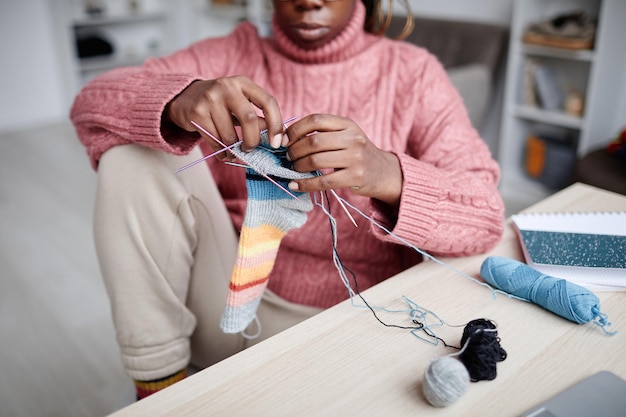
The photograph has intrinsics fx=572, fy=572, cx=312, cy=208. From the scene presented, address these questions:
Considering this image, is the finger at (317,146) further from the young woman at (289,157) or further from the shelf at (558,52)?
the shelf at (558,52)

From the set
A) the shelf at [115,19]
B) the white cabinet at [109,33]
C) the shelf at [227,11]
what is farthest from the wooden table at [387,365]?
the shelf at [115,19]

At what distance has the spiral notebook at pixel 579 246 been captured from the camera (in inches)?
30.8

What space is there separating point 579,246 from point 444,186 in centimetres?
22

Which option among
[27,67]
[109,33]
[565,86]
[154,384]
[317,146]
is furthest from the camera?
[109,33]

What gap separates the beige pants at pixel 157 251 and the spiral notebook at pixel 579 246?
505 millimetres

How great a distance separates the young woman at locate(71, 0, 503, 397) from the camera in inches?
29.7

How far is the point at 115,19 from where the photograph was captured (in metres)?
4.02

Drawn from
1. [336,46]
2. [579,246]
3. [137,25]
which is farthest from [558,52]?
[137,25]

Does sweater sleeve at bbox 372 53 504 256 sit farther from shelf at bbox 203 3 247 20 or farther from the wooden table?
shelf at bbox 203 3 247 20

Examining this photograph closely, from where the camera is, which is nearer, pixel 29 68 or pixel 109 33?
pixel 29 68

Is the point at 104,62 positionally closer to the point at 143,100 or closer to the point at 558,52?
the point at 558,52

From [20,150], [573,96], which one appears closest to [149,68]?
[573,96]

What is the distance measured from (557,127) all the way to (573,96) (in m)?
0.27

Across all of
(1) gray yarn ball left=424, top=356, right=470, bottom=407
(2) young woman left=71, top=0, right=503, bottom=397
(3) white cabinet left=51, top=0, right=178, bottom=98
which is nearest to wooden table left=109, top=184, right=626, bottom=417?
(1) gray yarn ball left=424, top=356, right=470, bottom=407
